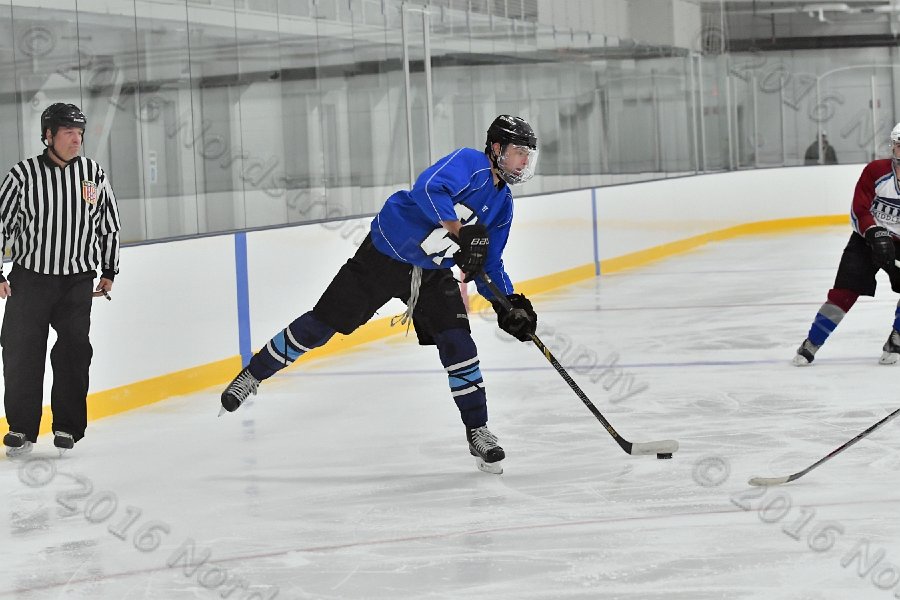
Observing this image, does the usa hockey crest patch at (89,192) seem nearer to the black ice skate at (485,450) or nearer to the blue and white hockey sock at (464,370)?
the blue and white hockey sock at (464,370)

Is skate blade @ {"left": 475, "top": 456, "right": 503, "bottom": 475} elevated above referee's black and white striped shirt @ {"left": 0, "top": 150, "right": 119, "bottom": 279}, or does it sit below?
below

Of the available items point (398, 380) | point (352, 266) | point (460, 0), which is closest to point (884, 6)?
point (460, 0)

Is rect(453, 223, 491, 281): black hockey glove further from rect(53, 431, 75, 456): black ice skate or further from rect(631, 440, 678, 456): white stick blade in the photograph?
rect(53, 431, 75, 456): black ice skate

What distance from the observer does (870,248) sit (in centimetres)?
525

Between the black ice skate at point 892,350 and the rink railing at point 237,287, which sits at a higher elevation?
the rink railing at point 237,287

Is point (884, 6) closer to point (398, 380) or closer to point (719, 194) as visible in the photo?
point (719, 194)

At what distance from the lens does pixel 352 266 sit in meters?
3.88

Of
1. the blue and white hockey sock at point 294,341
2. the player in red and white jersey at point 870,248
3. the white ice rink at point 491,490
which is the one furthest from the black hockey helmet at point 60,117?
the player in red and white jersey at point 870,248

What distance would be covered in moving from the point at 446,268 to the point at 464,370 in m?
0.28

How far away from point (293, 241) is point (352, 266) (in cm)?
233

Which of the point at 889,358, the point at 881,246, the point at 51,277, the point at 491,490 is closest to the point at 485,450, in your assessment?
the point at 491,490

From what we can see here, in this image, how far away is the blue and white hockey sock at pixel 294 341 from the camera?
3.91 metres

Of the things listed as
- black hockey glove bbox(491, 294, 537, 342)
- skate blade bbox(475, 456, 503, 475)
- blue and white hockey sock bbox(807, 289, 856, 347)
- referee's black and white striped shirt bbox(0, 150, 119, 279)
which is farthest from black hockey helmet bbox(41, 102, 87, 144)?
blue and white hockey sock bbox(807, 289, 856, 347)

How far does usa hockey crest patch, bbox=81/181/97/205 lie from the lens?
13.5 ft
